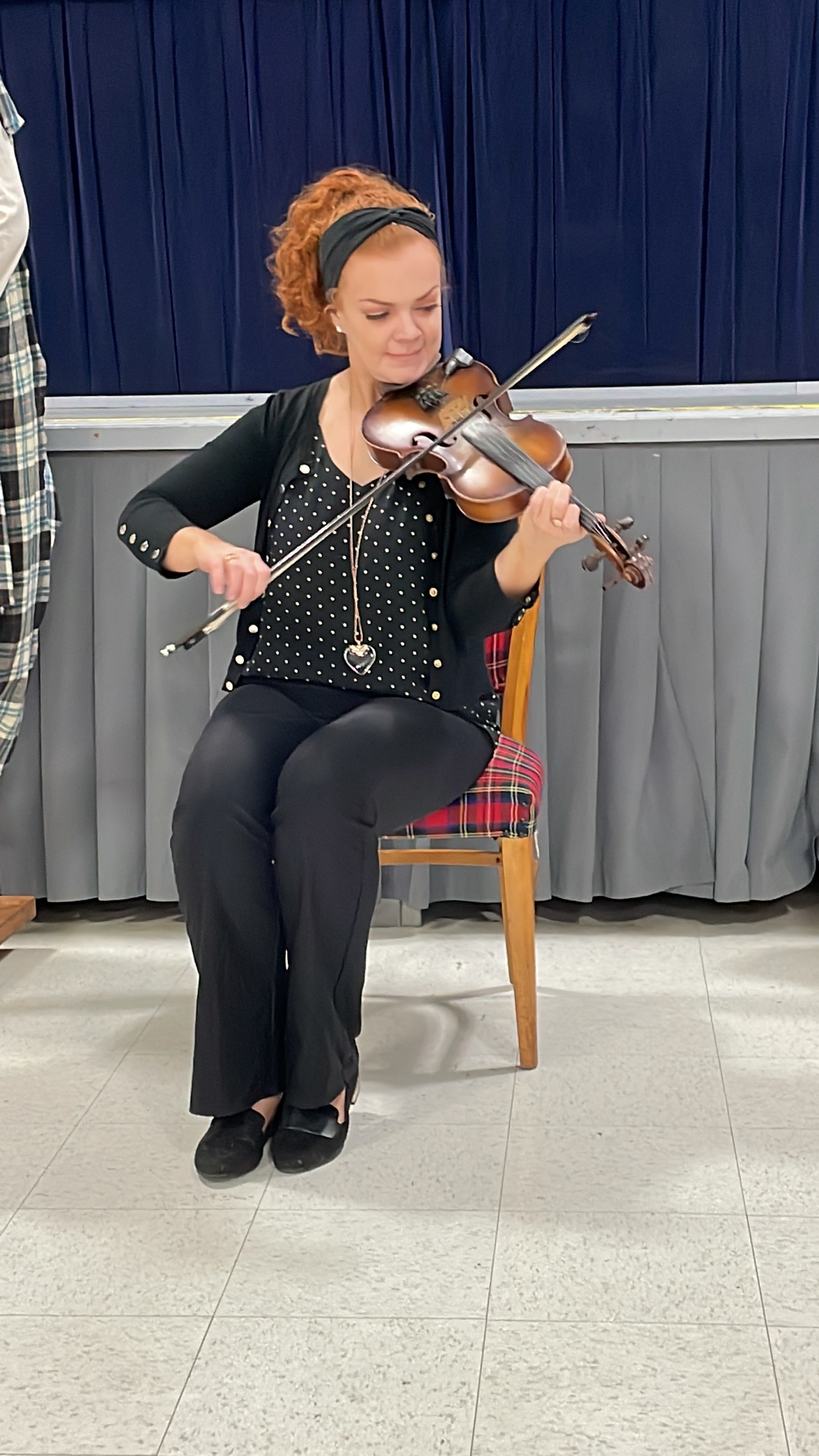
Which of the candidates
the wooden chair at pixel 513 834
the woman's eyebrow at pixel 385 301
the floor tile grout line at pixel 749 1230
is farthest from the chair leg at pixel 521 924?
the woman's eyebrow at pixel 385 301

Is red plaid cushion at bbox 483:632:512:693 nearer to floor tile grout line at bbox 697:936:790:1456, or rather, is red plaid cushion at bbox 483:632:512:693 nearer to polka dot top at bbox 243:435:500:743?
polka dot top at bbox 243:435:500:743

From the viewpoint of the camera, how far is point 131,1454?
45.9 inches

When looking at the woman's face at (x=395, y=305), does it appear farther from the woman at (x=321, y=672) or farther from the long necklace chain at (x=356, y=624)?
the long necklace chain at (x=356, y=624)

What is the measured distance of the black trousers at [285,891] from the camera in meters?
1.58

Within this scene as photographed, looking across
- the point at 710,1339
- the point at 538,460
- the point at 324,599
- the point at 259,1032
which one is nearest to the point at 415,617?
the point at 324,599

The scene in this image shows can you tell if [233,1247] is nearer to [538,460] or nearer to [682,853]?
[538,460]

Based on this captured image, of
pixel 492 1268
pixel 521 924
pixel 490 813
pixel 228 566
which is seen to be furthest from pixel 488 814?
pixel 492 1268

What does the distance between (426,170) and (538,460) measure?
1.33m

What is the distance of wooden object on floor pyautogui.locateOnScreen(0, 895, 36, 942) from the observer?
2324 millimetres

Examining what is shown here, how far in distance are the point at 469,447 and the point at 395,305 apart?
19 cm

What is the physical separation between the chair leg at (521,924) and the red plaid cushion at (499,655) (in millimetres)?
348

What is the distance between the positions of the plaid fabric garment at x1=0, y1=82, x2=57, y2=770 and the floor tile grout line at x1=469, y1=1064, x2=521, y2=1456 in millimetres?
967

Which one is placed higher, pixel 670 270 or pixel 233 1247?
pixel 670 270

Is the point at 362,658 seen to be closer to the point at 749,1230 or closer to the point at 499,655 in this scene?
the point at 499,655
